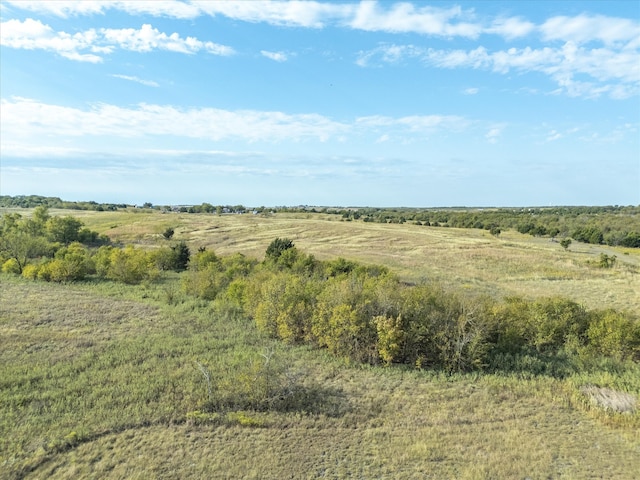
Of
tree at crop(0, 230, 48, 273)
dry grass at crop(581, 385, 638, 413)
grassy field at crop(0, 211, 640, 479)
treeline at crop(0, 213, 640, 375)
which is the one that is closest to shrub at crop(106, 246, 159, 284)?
tree at crop(0, 230, 48, 273)

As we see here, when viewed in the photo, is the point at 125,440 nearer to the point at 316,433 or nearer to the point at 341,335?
the point at 316,433

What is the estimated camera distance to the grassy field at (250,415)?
1117cm

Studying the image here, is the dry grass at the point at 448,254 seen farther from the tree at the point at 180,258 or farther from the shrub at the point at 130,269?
the shrub at the point at 130,269

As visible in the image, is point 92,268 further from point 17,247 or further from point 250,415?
point 250,415

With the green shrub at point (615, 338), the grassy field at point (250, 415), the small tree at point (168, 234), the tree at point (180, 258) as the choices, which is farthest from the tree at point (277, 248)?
the small tree at point (168, 234)

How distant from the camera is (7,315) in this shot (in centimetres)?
2702

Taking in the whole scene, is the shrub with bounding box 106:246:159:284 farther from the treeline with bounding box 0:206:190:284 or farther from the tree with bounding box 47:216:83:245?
the tree with bounding box 47:216:83:245

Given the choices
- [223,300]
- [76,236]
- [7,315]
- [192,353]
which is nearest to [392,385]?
[192,353]

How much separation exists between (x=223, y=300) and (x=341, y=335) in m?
13.4

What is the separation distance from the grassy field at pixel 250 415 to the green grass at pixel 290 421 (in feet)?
0.18

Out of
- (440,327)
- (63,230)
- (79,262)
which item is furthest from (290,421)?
(63,230)

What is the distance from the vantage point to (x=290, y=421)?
45.5ft

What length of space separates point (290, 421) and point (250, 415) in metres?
1.50

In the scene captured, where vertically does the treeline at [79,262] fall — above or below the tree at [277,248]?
below
